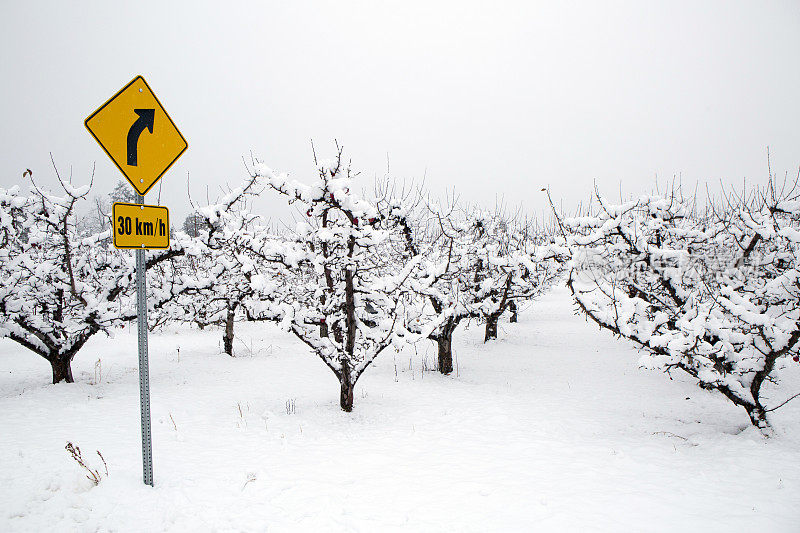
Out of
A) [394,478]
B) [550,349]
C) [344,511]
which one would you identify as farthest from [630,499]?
[550,349]

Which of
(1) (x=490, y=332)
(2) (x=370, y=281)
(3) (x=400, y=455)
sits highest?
(2) (x=370, y=281)

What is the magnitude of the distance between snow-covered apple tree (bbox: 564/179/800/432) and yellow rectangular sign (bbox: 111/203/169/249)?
209 inches

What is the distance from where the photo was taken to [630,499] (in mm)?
4164

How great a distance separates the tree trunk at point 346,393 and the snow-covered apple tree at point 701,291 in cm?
414

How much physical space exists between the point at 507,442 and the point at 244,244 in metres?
5.64

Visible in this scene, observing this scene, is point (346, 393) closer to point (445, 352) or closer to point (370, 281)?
point (370, 281)

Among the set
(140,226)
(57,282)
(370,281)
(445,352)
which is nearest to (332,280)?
(370,281)

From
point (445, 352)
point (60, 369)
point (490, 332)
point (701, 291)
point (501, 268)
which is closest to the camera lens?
point (701, 291)

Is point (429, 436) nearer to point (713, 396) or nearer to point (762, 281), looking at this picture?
point (713, 396)

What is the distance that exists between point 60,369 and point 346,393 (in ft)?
22.0

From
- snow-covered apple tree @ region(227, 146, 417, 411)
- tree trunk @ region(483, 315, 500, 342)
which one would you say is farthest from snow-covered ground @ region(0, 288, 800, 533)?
tree trunk @ region(483, 315, 500, 342)

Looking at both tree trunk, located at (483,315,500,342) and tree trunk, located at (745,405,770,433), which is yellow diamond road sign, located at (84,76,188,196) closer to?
tree trunk, located at (745,405,770,433)

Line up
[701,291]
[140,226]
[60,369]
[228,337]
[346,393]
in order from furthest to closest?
[228,337] < [60,369] < [701,291] < [346,393] < [140,226]

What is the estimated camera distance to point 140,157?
383 cm
